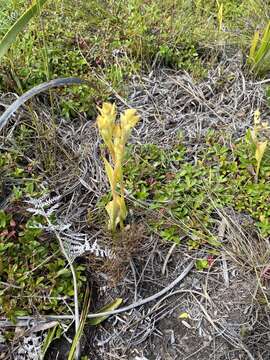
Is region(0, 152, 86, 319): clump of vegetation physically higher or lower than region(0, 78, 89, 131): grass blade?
lower

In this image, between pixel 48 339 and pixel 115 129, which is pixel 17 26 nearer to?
pixel 115 129

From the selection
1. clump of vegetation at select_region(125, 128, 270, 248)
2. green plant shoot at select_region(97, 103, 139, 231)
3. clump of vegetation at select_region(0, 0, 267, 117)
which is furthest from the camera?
clump of vegetation at select_region(0, 0, 267, 117)

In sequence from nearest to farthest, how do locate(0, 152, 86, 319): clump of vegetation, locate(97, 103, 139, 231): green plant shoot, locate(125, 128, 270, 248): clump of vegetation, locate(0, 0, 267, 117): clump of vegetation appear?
locate(97, 103, 139, 231): green plant shoot, locate(0, 152, 86, 319): clump of vegetation, locate(125, 128, 270, 248): clump of vegetation, locate(0, 0, 267, 117): clump of vegetation

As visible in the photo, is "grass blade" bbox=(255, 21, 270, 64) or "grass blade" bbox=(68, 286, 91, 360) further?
"grass blade" bbox=(255, 21, 270, 64)

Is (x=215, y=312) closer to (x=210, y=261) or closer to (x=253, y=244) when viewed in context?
(x=210, y=261)

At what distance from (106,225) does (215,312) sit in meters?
0.42

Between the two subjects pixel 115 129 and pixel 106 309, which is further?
pixel 106 309

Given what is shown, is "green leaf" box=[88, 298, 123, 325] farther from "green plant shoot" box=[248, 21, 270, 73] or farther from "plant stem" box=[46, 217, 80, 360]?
"green plant shoot" box=[248, 21, 270, 73]

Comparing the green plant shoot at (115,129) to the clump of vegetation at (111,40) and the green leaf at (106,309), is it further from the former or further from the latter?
the clump of vegetation at (111,40)

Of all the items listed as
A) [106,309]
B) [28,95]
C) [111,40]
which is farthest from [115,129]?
[111,40]

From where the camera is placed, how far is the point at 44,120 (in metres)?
1.63

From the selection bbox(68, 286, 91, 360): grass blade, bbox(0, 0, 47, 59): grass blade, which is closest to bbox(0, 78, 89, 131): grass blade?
bbox(0, 0, 47, 59): grass blade

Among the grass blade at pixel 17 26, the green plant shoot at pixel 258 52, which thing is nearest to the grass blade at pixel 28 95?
the grass blade at pixel 17 26

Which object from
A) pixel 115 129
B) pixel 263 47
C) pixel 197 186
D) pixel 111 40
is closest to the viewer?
pixel 115 129
